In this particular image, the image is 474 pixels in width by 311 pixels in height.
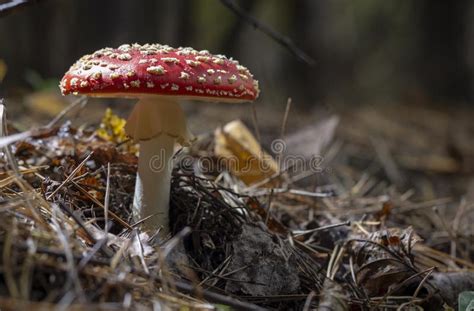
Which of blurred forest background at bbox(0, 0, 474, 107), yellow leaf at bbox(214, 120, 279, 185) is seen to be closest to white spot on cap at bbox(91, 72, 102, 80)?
yellow leaf at bbox(214, 120, 279, 185)

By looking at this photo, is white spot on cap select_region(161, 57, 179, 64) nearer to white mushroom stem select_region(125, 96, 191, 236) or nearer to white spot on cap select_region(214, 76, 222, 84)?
white spot on cap select_region(214, 76, 222, 84)

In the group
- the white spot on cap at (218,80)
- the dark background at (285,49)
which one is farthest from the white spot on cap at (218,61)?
the dark background at (285,49)

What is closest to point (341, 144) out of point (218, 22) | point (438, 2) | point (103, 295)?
point (218, 22)

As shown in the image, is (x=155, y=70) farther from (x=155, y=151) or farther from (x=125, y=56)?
(x=155, y=151)

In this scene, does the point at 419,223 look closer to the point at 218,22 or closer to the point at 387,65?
the point at 218,22

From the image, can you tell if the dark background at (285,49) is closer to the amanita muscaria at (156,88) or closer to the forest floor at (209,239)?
the forest floor at (209,239)

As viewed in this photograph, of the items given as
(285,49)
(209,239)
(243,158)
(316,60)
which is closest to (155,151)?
(209,239)

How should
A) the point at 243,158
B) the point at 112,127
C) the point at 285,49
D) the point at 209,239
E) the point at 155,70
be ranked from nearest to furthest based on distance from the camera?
the point at 155,70 → the point at 209,239 → the point at 112,127 → the point at 243,158 → the point at 285,49
